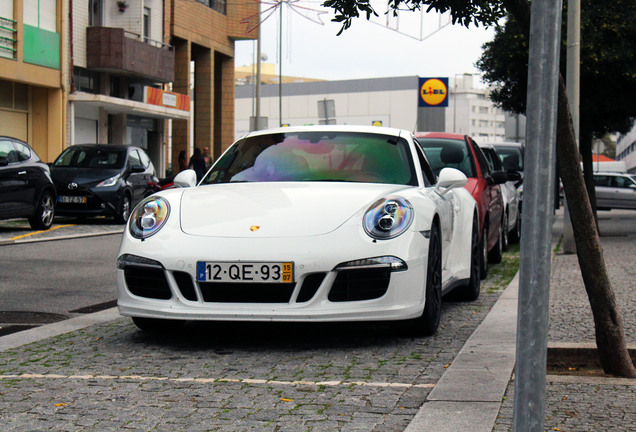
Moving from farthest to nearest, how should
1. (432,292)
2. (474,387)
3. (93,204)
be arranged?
(93,204) → (432,292) → (474,387)

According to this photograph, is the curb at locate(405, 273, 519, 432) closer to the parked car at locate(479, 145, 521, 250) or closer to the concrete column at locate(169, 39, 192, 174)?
the parked car at locate(479, 145, 521, 250)

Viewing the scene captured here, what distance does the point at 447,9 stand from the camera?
20.0 feet

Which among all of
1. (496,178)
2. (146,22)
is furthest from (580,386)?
(146,22)

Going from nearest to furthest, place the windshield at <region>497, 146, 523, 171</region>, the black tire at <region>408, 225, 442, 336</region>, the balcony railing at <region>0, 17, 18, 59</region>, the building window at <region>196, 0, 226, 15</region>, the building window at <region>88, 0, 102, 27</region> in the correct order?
the black tire at <region>408, 225, 442, 336</region> < the windshield at <region>497, 146, 523, 171</region> < the balcony railing at <region>0, 17, 18, 59</region> < the building window at <region>88, 0, 102, 27</region> < the building window at <region>196, 0, 226, 15</region>

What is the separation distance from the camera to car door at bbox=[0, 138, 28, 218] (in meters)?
15.5

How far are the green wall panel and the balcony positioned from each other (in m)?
2.36

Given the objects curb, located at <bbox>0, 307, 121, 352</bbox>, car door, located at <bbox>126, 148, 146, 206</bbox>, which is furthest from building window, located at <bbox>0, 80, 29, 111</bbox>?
curb, located at <bbox>0, 307, 121, 352</bbox>

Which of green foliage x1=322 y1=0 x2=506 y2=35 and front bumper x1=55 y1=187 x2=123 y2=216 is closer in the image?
green foliage x1=322 y1=0 x2=506 y2=35

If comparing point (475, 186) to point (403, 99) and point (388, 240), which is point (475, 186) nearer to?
point (388, 240)

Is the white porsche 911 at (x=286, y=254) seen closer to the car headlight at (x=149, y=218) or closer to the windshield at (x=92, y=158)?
the car headlight at (x=149, y=218)

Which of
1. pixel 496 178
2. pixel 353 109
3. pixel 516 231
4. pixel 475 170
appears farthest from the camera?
pixel 353 109

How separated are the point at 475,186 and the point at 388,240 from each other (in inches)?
200

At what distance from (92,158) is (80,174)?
78 centimetres

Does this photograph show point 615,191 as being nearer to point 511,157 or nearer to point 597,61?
point 511,157
